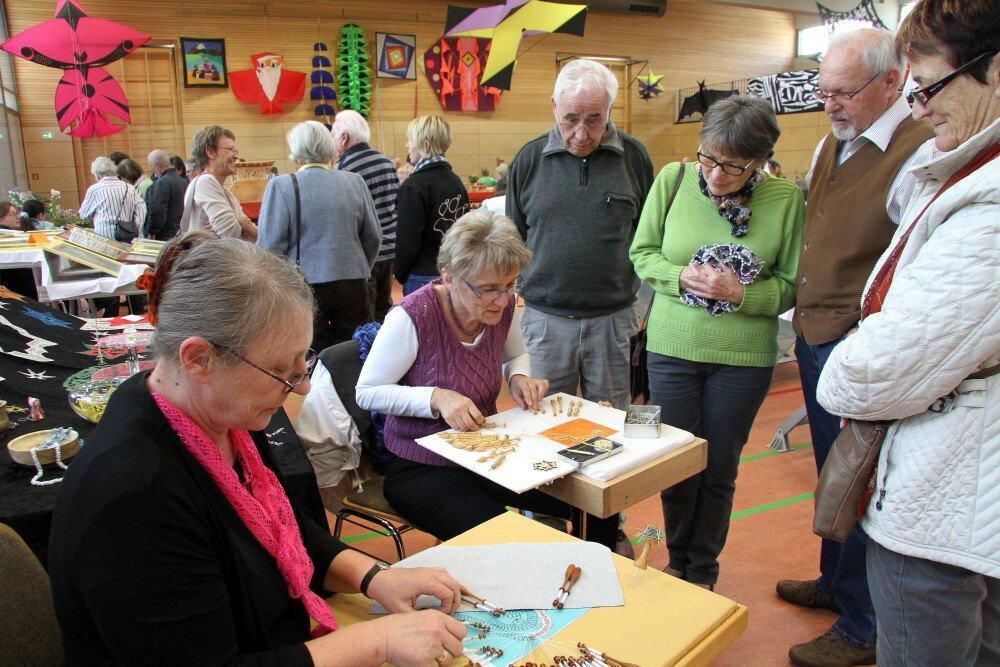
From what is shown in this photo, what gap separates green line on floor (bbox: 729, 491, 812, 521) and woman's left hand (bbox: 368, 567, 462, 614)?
7.32 feet

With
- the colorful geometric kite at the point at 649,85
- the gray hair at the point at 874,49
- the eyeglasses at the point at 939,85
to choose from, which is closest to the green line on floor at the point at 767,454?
the gray hair at the point at 874,49

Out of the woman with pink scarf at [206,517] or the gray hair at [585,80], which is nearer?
the woman with pink scarf at [206,517]

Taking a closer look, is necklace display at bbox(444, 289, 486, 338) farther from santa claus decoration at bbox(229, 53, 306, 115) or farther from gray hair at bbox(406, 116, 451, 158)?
santa claus decoration at bbox(229, 53, 306, 115)

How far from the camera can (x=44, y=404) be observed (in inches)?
91.2

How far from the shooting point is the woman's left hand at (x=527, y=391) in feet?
6.98

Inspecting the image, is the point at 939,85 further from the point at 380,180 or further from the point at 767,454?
the point at 380,180

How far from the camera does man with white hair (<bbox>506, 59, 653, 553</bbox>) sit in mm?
2564

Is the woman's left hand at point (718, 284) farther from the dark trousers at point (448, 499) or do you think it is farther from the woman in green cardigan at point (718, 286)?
the dark trousers at point (448, 499)

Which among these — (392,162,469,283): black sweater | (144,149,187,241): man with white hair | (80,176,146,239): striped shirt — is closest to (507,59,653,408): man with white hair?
(392,162,469,283): black sweater

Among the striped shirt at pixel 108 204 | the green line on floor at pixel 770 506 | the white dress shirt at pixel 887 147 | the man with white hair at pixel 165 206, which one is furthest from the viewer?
the striped shirt at pixel 108 204

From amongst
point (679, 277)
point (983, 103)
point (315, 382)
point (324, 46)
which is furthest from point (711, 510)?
point (324, 46)

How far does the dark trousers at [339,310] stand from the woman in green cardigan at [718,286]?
1.94 metres

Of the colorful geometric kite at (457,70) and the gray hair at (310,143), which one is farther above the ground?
the colorful geometric kite at (457,70)

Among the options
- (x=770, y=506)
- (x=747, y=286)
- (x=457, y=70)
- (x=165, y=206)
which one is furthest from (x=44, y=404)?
(x=457, y=70)
